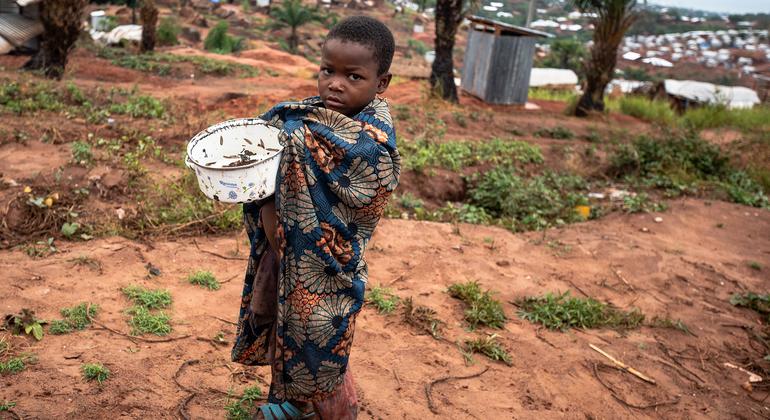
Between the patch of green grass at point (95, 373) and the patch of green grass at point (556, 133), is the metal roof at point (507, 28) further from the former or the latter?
the patch of green grass at point (95, 373)

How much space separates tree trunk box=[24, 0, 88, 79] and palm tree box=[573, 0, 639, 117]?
8.65 m

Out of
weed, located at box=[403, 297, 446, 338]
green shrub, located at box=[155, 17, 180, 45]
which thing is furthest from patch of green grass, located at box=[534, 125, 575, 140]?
green shrub, located at box=[155, 17, 180, 45]

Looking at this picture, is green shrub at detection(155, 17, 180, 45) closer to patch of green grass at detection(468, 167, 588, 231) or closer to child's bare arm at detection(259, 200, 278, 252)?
patch of green grass at detection(468, 167, 588, 231)

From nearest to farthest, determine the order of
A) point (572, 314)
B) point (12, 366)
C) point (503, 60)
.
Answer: point (12, 366)
point (572, 314)
point (503, 60)

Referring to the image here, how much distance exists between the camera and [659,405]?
139 inches

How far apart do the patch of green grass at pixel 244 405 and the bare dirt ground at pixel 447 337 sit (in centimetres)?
7

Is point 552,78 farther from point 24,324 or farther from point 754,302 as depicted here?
point 24,324

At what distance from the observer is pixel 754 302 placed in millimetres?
4992

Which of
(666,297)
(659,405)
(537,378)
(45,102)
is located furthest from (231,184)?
(45,102)

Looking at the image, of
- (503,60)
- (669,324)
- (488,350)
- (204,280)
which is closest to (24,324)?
(204,280)

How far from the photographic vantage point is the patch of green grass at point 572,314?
13.7 feet

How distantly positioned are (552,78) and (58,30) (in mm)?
15758

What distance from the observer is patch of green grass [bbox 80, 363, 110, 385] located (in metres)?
2.70

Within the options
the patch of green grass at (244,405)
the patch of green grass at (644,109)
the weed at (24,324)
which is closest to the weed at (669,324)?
the patch of green grass at (244,405)
